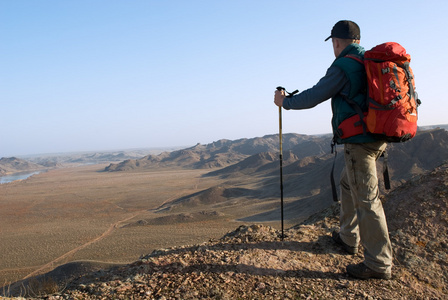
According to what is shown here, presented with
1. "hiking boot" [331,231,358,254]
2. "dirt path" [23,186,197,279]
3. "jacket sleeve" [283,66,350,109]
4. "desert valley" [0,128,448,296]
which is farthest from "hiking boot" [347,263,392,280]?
"dirt path" [23,186,197,279]

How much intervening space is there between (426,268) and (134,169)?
74770 mm

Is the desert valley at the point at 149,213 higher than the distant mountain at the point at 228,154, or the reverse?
the distant mountain at the point at 228,154

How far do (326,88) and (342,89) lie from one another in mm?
144

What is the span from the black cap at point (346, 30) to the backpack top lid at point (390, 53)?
32 centimetres

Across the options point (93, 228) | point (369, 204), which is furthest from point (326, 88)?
point (93, 228)

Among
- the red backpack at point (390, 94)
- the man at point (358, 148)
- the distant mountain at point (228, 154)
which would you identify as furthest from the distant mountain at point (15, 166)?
the red backpack at point (390, 94)

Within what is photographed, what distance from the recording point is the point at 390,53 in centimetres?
272

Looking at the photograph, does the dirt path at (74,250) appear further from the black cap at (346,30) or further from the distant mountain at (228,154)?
the distant mountain at (228,154)

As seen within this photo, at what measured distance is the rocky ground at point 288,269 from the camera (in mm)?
2851

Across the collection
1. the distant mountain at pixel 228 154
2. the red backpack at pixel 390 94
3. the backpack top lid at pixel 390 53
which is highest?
the backpack top lid at pixel 390 53

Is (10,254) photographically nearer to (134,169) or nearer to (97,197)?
(97,197)

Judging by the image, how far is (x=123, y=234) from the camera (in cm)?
1894

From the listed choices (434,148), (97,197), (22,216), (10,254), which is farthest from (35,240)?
(434,148)

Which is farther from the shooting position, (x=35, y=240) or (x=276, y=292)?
(x=35, y=240)
